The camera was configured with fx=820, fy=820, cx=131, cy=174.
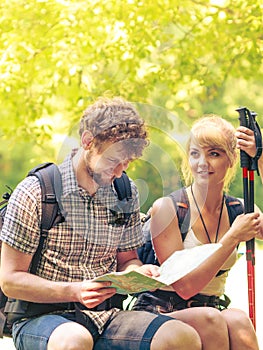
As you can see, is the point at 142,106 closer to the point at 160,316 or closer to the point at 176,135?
the point at 176,135

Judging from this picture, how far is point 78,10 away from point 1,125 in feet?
4.33

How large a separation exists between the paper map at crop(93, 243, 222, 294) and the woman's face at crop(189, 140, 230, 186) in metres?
0.48

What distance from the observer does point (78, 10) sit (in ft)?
23.2

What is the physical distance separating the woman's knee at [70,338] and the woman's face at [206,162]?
800mm

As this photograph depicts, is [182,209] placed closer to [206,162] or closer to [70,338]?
[206,162]

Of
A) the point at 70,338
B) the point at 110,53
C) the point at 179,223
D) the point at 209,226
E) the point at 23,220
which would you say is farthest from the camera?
the point at 110,53

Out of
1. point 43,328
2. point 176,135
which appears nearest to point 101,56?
point 176,135

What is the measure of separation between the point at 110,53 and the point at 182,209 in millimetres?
4340

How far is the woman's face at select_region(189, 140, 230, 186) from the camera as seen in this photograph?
303 cm

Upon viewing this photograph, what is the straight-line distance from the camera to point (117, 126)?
267 centimetres

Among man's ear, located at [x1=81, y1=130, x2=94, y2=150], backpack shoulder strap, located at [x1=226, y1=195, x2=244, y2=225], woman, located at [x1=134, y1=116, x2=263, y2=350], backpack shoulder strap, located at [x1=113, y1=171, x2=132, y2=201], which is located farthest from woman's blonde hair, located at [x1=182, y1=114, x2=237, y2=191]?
man's ear, located at [x1=81, y1=130, x2=94, y2=150]

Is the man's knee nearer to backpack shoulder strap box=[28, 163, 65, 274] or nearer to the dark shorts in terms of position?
the dark shorts

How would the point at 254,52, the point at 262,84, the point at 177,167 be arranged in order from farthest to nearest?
the point at 262,84 → the point at 254,52 → the point at 177,167

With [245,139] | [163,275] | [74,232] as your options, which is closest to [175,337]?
[163,275]
